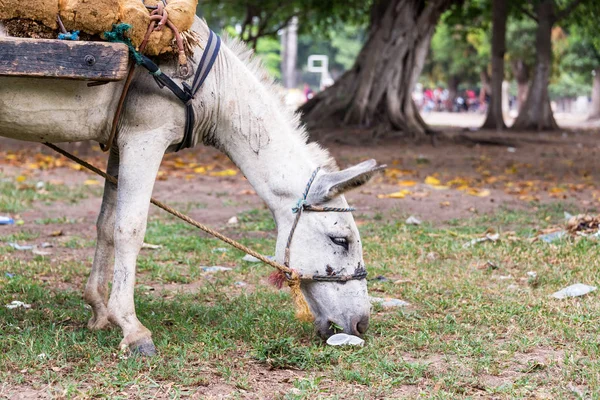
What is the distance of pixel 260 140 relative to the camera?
448 cm

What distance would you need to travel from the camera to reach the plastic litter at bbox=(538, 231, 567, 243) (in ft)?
23.3

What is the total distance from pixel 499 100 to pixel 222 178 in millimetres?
14627

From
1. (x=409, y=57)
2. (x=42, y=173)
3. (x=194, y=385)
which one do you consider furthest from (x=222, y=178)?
(x=194, y=385)

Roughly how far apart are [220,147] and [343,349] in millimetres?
1344

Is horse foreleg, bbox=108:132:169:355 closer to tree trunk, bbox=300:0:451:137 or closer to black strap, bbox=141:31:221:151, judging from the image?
black strap, bbox=141:31:221:151

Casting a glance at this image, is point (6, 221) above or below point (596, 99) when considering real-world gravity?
below

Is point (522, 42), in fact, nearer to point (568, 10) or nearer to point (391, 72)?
point (568, 10)

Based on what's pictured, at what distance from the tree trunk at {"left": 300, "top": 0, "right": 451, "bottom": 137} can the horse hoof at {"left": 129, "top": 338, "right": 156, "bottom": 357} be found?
45.3 ft

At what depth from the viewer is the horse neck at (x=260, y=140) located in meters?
4.44

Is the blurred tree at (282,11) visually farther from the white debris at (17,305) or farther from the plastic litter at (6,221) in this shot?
the white debris at (17,305)

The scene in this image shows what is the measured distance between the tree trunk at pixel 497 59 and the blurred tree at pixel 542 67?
39.6 inches

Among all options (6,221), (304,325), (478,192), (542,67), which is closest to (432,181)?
(478,192)

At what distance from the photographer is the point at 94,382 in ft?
12.2

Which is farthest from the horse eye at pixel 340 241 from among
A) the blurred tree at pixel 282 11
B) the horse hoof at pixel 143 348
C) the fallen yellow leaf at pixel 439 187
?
the blurred tree at pixel 282 11
